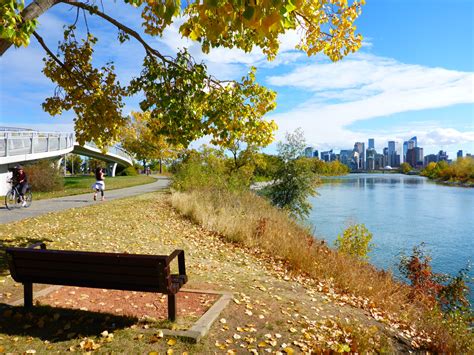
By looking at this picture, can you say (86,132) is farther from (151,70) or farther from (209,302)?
(209,302)

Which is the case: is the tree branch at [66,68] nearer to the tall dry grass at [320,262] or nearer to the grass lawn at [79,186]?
the tall dry grass at [320,262]

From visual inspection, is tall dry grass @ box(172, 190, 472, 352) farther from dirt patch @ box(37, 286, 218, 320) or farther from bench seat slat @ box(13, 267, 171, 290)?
bench seat slat @ box(13, 267, 171, 290)

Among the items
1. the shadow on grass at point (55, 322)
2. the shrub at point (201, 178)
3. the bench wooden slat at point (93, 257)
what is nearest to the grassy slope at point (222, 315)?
the shadow on grass at point (55, 322)

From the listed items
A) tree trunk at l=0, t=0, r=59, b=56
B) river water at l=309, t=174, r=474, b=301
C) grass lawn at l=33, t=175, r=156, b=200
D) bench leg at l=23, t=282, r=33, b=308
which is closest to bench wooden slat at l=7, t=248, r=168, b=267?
bench leg at l=23, t=282, r=33, b=308

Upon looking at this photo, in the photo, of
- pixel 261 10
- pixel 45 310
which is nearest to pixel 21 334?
pixel 45 310

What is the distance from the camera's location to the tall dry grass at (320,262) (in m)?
6.66

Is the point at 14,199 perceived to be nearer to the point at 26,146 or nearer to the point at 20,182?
the point at 20,182

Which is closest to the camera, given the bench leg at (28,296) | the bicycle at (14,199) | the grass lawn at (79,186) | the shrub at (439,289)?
the bench leg at (28,296)

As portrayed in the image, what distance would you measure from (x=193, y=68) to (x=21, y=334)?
217 inches

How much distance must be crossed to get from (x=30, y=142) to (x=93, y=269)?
73.6ft

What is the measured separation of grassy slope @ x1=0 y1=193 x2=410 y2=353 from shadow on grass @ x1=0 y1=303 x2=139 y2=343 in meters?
0.01

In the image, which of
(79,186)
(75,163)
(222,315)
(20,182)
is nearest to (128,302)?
(222,315)

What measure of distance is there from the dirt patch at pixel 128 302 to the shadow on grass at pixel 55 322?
19cm

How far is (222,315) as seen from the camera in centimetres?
499
